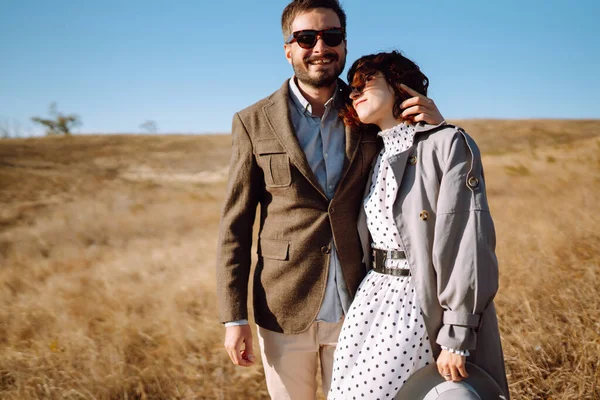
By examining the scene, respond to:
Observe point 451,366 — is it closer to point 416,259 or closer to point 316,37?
point 416,259

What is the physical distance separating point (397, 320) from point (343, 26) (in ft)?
4.77

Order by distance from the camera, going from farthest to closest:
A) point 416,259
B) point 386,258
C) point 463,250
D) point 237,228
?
point 237,228 < point 386,258 < point 416,259 < point 463,250

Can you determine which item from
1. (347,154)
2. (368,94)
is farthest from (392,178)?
(368,94)

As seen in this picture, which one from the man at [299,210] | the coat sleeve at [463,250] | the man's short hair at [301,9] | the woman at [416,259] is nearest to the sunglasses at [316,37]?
the man at [299,210]

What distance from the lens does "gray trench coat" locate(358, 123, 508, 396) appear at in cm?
150

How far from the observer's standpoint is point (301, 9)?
2104mm

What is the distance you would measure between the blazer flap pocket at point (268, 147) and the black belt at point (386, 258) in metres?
0.63

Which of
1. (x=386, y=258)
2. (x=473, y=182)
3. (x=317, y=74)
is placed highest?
(x=317, y=74)

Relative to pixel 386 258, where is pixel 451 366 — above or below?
below

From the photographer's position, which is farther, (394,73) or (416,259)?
(394,73)

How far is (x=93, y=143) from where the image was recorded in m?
34.7

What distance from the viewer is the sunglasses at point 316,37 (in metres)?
2.04

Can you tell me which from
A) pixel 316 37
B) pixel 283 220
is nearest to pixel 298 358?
pixel 283 220

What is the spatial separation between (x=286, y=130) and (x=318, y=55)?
39 cm
